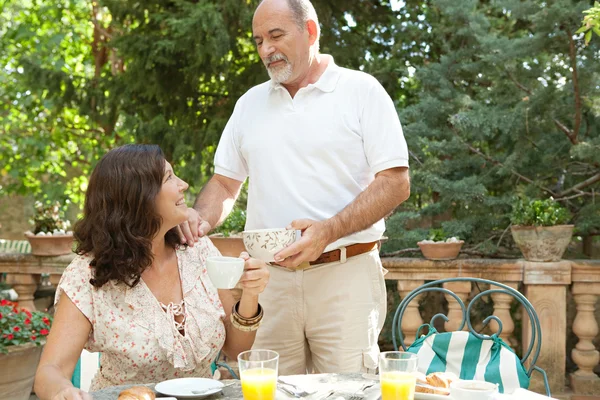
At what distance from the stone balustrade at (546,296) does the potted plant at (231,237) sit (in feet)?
2.81

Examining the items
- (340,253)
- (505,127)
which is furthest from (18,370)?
(505,127)

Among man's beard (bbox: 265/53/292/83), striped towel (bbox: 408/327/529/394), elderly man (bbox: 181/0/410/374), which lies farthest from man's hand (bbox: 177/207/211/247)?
striped towel (bbox: 408/327/529/394)

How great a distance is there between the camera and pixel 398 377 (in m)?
1.44

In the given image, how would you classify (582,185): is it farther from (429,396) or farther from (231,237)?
(429,396)

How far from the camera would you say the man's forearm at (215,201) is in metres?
2.56

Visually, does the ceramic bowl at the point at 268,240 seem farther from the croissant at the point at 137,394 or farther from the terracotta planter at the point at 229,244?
the terracotta planter at the point at 229,244

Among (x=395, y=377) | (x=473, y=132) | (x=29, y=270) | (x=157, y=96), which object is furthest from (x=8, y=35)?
(x=395, y=377)

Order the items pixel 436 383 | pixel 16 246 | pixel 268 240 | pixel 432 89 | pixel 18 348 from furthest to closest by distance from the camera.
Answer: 1. pixel 16 246
2. pixel 432 89
3. pixel 18 348
4. pixel 268 240
5. pixel 436 383

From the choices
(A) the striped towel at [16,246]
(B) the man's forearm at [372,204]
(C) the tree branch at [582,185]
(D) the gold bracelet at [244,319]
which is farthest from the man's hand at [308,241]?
(A) the striped towel at [16,246]

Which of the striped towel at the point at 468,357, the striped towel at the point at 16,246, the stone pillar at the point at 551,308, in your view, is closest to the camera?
the striped towel at the point at 468,357

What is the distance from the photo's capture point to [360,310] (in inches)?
94.7

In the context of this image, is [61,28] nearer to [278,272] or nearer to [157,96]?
[157,96]

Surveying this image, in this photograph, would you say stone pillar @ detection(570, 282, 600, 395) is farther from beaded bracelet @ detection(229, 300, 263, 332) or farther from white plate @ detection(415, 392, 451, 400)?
white plate @ detection(415, 392, 451, 400)

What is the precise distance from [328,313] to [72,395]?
102 centimetres
